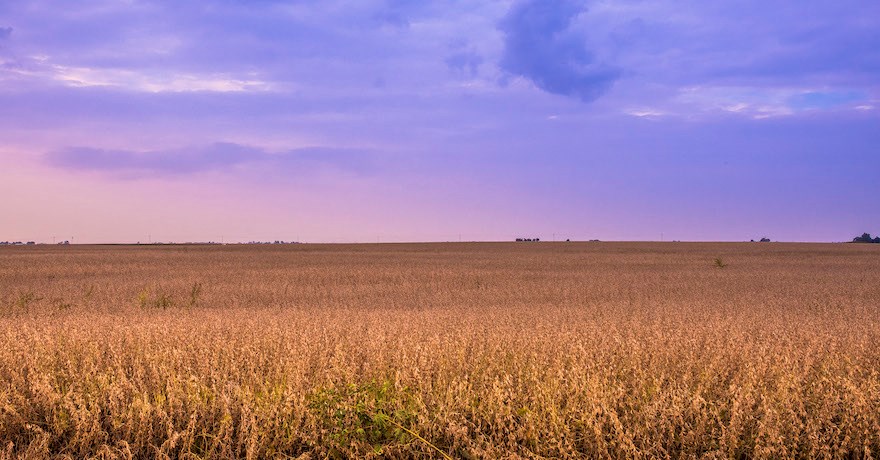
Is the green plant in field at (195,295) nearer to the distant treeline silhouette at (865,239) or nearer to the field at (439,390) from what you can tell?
the field at (439,390)

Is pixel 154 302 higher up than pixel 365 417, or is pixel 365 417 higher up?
pixel 365 417

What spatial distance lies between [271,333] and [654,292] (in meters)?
13.3

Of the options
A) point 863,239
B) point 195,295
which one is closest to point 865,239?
point 863,239

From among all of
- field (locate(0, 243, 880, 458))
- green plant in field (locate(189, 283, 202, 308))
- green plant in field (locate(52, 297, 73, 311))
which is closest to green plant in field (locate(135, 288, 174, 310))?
green plant in field (locate(189, 283, 202, 308))

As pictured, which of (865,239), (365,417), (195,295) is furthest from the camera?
(865,239)

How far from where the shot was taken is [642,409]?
504 centimetres

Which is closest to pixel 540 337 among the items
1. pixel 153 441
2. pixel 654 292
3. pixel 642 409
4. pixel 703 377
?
pixel 703 377

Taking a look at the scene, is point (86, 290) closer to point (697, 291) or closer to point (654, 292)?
point (654, 292)

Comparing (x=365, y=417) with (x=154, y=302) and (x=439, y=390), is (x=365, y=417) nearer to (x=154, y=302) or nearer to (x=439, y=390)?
(x=439, y=390)

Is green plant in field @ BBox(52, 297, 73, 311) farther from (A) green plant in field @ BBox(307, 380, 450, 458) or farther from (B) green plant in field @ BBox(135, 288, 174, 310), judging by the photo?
(A) green plant in field @ BBox(307, 380, 450, 458)

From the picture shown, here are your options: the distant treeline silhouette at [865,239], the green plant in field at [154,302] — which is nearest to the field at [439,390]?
the green plant in field at [154,302]

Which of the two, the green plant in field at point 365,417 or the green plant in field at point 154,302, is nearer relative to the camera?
the green plant in field at point 365,417

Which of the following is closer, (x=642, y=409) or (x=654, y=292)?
(x=642, y=409)

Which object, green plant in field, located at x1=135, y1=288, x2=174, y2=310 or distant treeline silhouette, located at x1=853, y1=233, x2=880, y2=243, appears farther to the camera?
distant treeline silhouette, located at x1=853, y1=233, x2=880, y2=243
